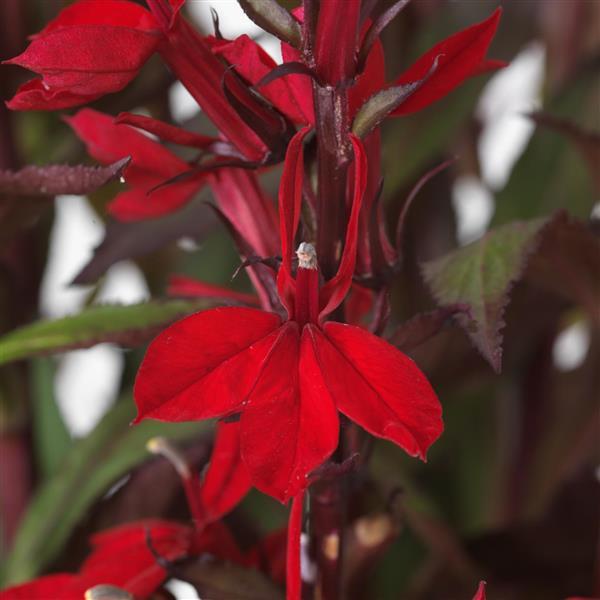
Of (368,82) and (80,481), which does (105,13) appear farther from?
(80,481)

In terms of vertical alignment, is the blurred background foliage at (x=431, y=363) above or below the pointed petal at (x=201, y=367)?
below

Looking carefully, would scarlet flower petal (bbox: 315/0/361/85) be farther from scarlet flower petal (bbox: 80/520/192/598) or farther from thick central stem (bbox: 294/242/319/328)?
scarlet flower petal (bbox: 80/520/192/598)

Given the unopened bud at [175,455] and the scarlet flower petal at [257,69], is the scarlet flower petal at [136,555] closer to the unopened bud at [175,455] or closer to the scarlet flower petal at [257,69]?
the unopened bud at [175,455]

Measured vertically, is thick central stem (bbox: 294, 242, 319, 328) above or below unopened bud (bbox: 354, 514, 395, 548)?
above

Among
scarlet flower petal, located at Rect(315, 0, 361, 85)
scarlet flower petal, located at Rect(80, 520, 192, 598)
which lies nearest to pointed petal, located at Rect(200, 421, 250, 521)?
scarlet flower petal, located at Rect(80, 520, 192, 598)

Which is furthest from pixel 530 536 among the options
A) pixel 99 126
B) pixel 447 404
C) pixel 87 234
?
pixel 87 234

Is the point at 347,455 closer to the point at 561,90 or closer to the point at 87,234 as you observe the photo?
the point at 561,90

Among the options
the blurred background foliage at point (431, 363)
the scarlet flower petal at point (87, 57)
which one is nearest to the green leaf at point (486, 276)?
the blurred background foliage at point (431, 363)
